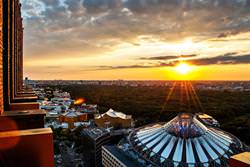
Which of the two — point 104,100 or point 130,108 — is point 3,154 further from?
point 104,100

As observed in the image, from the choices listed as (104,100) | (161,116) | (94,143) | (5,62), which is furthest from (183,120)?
(104,100)

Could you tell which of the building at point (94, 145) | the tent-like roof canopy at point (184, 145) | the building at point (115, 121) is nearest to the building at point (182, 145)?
the tent-like roof canopy at point (184, 145)

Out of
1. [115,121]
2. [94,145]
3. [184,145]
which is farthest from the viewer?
[115,121]

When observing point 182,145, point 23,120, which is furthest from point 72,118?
point 23,120

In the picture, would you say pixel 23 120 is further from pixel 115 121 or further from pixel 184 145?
pixel 115 121

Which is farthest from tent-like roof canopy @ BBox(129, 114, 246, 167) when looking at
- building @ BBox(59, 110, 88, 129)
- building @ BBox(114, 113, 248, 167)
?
building @ BBox(59, 110, 88, 129)

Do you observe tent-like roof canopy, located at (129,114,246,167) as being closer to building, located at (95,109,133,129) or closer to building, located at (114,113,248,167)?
building, located at (114,113,248,167)
